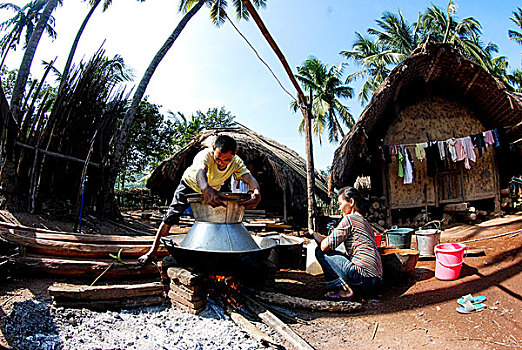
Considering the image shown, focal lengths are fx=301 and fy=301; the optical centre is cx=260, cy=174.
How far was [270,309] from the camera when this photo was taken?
2.81 m

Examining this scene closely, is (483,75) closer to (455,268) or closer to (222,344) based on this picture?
(455,268)

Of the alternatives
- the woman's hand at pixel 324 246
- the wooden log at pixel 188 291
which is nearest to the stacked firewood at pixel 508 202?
the woman's hand at pixel 324 246

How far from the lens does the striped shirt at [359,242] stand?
3.18 metres

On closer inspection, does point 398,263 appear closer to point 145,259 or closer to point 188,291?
point 188,291

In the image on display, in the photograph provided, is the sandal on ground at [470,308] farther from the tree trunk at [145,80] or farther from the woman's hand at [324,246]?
the tree trunk at [145,80]

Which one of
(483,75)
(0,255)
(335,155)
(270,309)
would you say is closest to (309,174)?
(335,155)

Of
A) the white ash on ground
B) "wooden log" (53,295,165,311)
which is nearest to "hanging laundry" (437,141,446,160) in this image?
the white ash on ground

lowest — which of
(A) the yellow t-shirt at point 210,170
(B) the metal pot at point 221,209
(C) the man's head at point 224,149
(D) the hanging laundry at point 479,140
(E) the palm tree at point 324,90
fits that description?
(B) the metal pot at point 221,209

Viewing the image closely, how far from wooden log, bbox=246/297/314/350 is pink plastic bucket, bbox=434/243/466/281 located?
2423 millimetres

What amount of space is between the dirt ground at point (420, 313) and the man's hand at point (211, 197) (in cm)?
128

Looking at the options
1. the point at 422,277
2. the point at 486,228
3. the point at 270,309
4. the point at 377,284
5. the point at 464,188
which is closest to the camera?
the point at 270,309

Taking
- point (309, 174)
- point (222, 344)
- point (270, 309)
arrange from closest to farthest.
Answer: point (222, 344) < point (270, 309) < point (309, 174)

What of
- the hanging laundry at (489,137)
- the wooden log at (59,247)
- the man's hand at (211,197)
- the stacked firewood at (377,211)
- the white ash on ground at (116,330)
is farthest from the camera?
the stacked firewood at (377,211)

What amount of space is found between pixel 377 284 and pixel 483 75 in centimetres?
704
